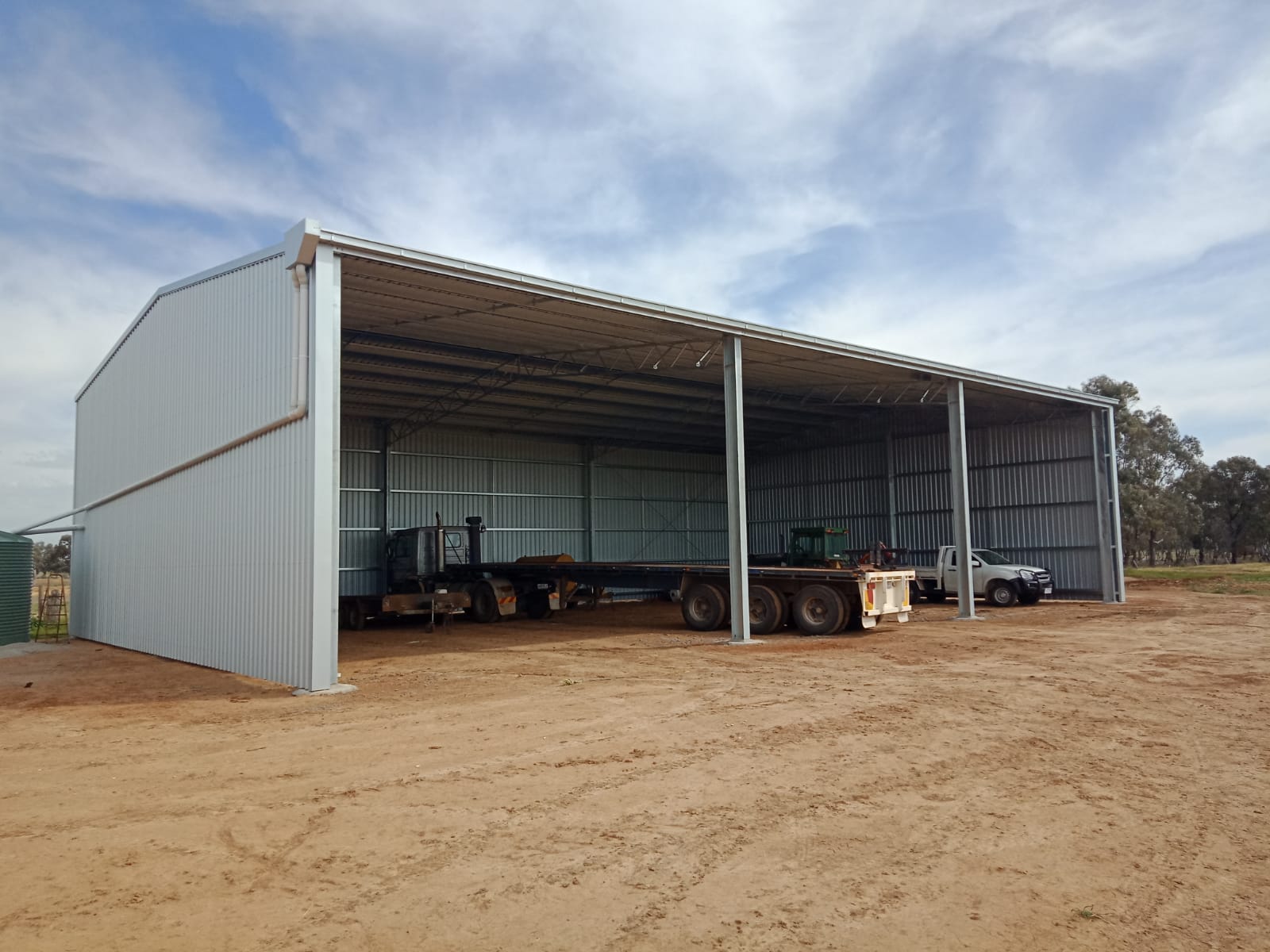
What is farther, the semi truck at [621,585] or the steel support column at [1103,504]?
the steel support column at [1103,504]

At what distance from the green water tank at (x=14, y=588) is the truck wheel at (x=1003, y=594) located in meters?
25.8

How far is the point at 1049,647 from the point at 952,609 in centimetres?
971

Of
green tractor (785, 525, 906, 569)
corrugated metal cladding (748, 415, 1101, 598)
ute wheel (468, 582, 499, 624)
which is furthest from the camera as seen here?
corrugated metal cladding (748, 415, 1101, 598)

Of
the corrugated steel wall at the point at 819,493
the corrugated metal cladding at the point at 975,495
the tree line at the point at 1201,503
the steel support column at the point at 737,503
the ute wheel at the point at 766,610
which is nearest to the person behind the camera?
the steel support column at the point at 737,503

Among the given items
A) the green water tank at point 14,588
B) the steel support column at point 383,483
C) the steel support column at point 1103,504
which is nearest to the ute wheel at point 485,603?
the steel support column at point 383,483

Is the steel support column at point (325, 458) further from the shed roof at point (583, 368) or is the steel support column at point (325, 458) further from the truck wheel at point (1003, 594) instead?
the truck wheel at point (1003, 594)

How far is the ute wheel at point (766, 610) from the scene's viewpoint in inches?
752

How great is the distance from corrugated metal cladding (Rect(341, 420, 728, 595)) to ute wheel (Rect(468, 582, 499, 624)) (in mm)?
4806

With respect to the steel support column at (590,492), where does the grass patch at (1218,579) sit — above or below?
below

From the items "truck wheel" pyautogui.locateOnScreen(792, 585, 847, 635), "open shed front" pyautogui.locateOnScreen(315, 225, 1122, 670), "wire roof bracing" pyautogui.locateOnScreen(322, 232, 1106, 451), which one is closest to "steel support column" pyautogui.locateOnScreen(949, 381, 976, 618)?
"open shed front" pyautogui.locateOnScreen(315, 225, 1122, 670)

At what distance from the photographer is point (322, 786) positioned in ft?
24.0

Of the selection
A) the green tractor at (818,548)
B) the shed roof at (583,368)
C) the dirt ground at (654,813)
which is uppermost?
the shed roof at (583,368)

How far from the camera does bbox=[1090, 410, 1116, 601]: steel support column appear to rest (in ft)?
85.8

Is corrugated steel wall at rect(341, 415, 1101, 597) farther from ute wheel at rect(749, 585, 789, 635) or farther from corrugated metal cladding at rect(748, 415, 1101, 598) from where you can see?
ute wheel at rect(749, 585, 789, 635)
